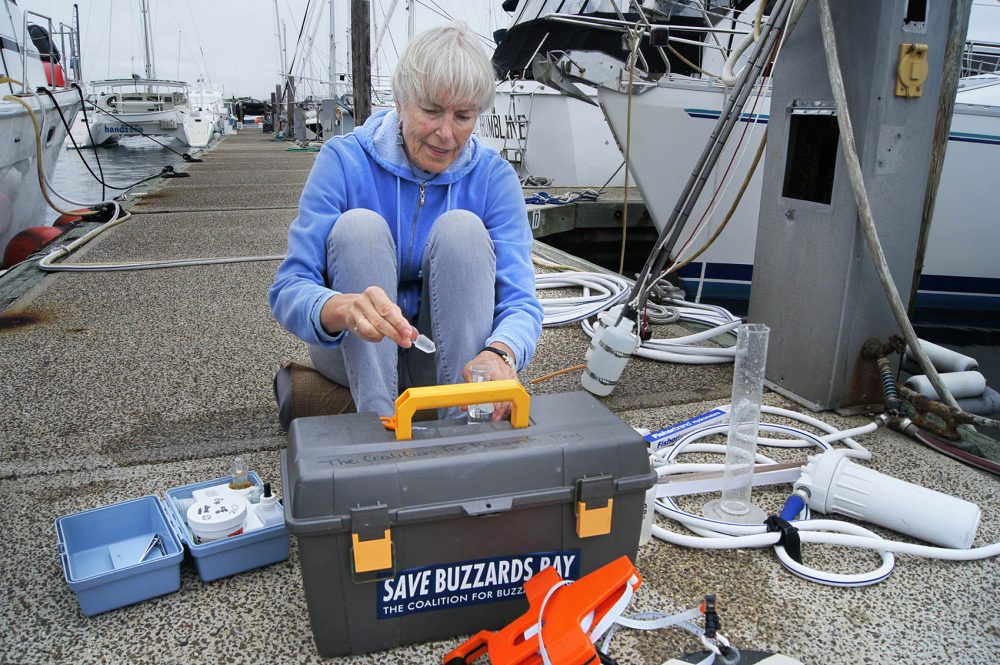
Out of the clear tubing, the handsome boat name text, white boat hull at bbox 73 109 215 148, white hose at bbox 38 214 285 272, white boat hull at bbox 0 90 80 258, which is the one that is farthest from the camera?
white boat hull at bbox 73 109 215 148

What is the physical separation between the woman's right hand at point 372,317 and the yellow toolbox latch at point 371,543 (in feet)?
1.18

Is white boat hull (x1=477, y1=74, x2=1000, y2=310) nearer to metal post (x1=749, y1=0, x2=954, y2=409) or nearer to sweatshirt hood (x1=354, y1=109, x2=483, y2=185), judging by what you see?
metal post (x1=749, y1=0, x2=954, y2=409)

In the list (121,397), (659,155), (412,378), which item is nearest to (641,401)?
(412,378)

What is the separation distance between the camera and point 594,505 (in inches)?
51.1

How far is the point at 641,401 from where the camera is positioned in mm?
2559

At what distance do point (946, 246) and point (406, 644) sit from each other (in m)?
6.32

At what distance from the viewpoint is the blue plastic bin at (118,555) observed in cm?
138

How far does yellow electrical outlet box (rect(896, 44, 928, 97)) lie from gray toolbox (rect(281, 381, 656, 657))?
63.7 inches

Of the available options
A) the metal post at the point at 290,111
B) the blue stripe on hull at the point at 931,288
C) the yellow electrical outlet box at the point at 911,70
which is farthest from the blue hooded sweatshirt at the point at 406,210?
the metal post at the point at 290,111

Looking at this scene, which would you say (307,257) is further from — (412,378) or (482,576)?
(482,576)

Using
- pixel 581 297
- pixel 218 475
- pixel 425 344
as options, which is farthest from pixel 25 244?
pixel 425 344

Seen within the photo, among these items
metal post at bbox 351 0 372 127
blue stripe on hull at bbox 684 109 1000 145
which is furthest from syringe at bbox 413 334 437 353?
metal post at bbox 351 0 372 127

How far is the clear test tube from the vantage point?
1.74 metres

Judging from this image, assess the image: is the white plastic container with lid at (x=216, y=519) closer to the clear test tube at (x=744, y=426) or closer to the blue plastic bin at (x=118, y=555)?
the blue plastic bin at (x=118, y=555)
